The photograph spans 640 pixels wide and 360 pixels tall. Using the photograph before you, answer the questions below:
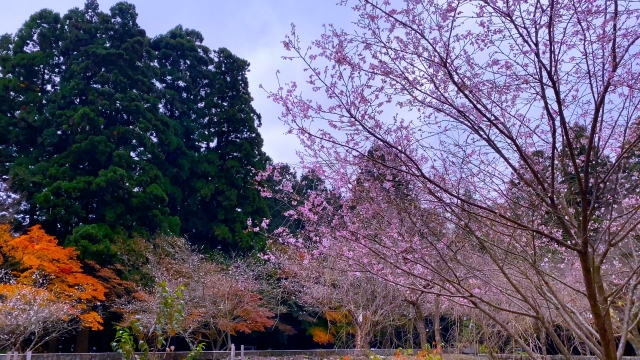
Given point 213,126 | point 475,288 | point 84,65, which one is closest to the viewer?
point 475,288

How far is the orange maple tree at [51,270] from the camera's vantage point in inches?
481

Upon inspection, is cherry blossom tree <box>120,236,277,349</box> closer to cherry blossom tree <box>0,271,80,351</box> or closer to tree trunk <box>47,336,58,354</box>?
cherry blossom tree <box>0,271,80,351</box>

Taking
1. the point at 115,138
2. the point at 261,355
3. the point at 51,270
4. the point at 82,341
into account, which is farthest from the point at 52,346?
the point at 115,138

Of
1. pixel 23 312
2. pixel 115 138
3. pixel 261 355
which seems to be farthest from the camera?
pixel 115 138

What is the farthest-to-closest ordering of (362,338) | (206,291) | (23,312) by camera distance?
(206,291)
(362,338)
(23,312)

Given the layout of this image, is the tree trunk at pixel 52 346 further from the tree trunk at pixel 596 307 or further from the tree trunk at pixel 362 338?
the tree trunk at pixel 596 307

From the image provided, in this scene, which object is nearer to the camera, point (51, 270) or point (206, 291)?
point (51, 270)

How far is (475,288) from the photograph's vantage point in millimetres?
4660

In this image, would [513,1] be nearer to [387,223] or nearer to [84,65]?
A: [387,223]

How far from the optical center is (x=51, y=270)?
504 inches

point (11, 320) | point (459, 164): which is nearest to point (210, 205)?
point (11, 320)

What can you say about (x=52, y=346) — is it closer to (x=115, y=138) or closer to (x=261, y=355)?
(x=261, y=355)

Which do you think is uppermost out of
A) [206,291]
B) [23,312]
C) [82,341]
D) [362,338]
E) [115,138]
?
[115,138]

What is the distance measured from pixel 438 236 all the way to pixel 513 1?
1.17 meters
